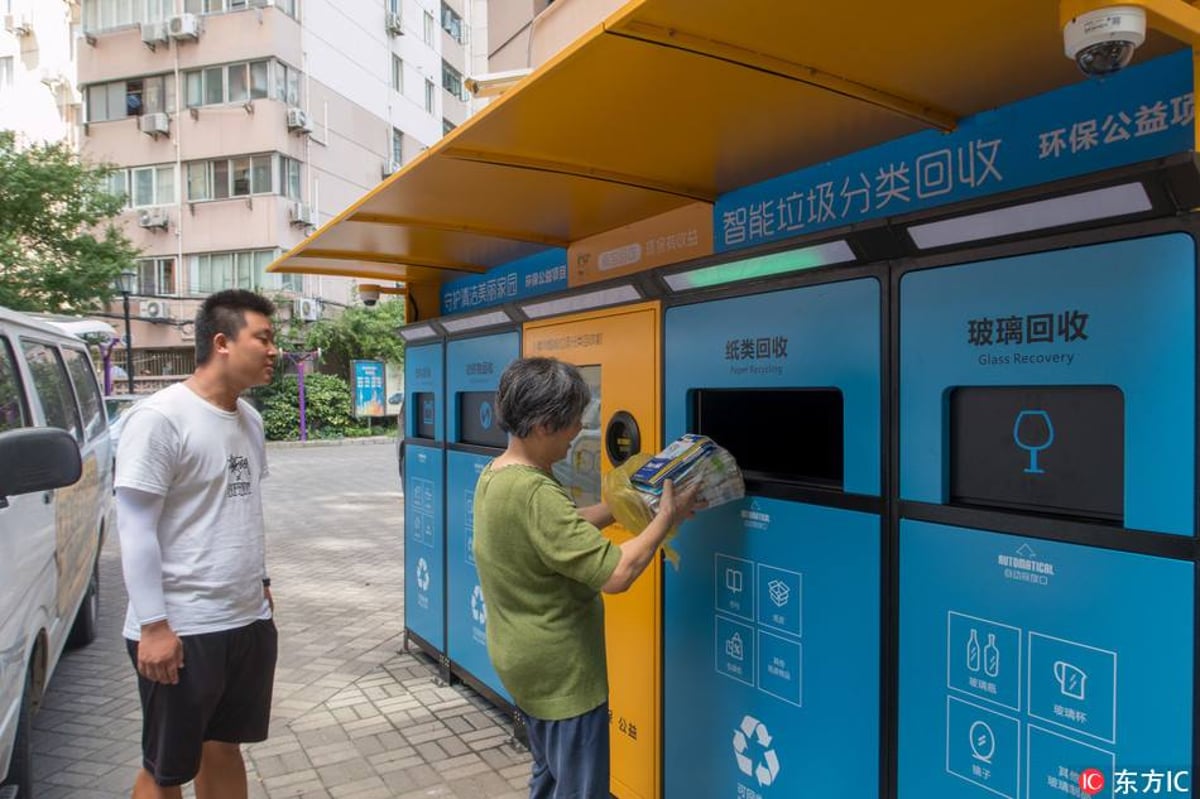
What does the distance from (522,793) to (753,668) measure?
4.72 ft

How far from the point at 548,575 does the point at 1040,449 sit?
121cm

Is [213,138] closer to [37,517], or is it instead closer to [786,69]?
[37,517]

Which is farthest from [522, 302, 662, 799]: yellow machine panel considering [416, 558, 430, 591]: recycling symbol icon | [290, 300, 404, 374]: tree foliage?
[290, 300, 404, 374]: tree foliage

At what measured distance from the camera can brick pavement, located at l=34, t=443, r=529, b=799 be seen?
355 cm

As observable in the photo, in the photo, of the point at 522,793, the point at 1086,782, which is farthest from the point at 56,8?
the point at 1086,782

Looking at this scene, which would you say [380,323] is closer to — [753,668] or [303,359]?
[303,359]

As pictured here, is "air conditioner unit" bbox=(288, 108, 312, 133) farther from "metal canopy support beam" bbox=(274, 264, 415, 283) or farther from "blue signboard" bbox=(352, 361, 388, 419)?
"metal canopy support beam" bbox=(274, 264, 415, 283)

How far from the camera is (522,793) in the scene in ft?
11.2

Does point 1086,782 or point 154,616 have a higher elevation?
point 154,616

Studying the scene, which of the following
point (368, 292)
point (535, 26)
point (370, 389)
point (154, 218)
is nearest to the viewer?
point (368, 292)

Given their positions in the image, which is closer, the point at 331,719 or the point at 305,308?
the point at 331,719

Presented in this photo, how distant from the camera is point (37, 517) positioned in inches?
126

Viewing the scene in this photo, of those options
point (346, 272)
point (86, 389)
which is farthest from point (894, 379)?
point (86, 389)

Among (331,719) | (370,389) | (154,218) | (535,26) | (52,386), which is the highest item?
(154,218)
